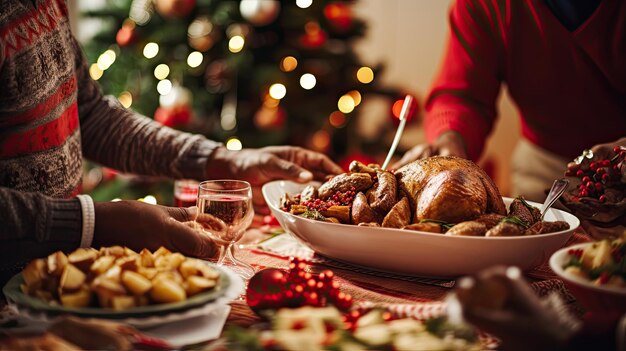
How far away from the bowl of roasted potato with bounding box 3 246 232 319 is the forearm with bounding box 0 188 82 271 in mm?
93

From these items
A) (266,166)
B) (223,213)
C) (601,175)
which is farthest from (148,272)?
(601,175)

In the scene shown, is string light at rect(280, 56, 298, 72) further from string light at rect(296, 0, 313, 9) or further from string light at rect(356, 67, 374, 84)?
string light at rect(356, 67, 374, 84)

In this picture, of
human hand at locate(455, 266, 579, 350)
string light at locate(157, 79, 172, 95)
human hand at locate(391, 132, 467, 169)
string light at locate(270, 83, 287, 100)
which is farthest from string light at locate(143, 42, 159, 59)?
human hand at locate(455, 266, 579, 350)

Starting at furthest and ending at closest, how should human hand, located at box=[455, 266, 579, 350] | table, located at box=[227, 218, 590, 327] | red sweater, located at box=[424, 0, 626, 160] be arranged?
1. red sweater, located at box=[424, 0, 626, 160]
2. table, located at box=[227, 218, 590, 327]
3. human hand, located at box=[455, 266, 579, 350]

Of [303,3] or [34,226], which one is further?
[303,3]

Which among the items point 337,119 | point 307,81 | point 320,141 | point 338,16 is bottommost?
point 320,141

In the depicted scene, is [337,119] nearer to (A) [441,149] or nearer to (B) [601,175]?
(A) [441,149]

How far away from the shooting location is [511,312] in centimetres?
71

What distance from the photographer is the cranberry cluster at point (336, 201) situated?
4.42ft

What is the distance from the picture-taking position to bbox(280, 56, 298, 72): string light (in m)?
3.36

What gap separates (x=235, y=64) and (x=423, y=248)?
2.24 m

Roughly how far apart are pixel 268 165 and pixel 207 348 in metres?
0.82

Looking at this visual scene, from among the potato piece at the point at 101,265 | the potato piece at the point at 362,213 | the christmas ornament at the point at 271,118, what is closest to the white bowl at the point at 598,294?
the potato piece at the point at 362,213

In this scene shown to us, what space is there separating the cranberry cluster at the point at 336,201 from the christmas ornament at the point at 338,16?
2135 mm
